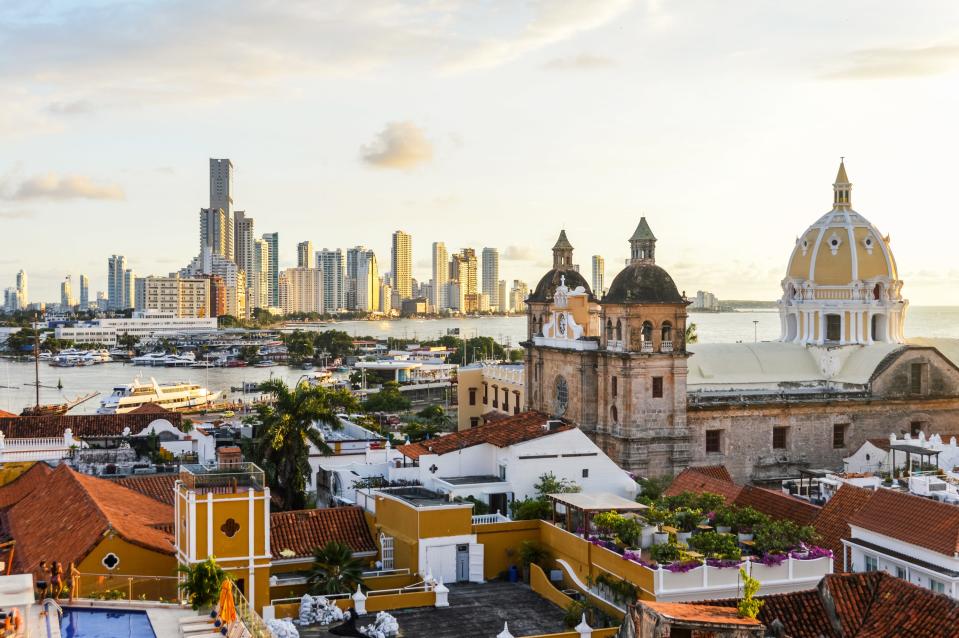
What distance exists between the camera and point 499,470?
1241 inches

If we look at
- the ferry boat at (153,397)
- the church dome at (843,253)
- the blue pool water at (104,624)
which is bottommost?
the ferry boat at (153,397)

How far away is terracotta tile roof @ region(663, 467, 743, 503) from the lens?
31595 millimetres

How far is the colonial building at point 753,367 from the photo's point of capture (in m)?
41.6

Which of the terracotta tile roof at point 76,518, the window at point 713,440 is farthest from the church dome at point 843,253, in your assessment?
the terracotta tile roof at point 76,518

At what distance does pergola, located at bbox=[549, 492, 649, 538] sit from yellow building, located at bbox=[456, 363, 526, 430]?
1141 inches

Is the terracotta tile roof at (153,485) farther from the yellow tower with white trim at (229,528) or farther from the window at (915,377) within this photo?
the window at (915,377)

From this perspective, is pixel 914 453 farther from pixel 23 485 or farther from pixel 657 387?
pixel 23 485

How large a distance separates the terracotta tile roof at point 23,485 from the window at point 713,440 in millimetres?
22219

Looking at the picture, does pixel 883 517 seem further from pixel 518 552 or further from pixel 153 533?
pixel 153 533

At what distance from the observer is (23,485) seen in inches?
1261

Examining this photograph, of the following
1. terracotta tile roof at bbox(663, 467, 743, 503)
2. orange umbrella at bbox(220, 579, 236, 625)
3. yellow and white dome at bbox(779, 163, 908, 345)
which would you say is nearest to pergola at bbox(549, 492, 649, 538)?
terracotta tile roof at bbox(663, 467, 743, 503)

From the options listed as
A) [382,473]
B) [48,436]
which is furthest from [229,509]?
[48,436]

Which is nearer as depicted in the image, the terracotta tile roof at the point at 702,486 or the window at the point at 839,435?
the terracotta tile roof at the point at 702,486

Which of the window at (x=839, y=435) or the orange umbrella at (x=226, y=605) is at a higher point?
the orange umbrella at (x=226, y=605)
